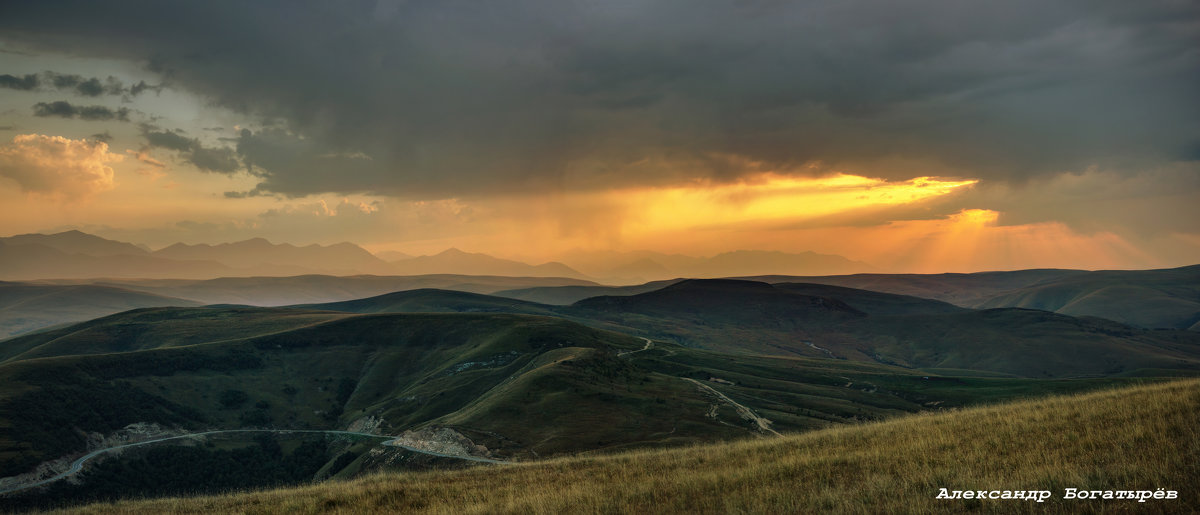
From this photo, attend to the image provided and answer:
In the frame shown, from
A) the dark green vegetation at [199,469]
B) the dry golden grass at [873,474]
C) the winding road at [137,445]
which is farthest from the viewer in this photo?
the dark green vegetation at [199,469]

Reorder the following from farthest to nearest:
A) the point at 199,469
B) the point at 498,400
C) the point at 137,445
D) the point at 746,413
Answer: the point at 137,445, the point at 199,469, the point at 746,413, the point at 498,400

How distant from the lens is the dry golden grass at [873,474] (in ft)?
56.0

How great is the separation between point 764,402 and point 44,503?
137 meters

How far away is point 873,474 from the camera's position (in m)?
21.7

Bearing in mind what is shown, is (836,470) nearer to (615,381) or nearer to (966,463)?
(966,463)

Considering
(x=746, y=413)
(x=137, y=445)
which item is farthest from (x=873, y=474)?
(x=137, y=445)

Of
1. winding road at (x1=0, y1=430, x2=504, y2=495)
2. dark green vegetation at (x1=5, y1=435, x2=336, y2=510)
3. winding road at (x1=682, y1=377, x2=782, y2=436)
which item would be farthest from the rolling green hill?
dark green vegetation at (x1=5, y1=435, x2=336, y2=510)

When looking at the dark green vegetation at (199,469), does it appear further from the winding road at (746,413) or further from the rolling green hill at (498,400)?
the winding road at (746,413)

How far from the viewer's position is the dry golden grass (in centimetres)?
1706

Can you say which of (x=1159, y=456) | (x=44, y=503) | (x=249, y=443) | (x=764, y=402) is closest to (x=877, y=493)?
(x=1159, y=456)

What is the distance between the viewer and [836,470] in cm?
2331

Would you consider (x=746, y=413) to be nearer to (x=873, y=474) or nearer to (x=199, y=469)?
(x=873, y=474)

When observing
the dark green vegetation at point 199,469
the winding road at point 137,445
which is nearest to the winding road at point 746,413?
the winding road at point 137,445

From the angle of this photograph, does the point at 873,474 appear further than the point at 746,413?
No
